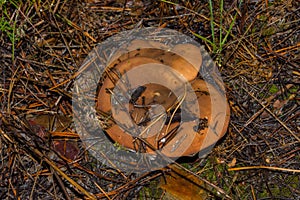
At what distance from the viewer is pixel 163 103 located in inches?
87.6

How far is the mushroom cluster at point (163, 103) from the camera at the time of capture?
2.15 m

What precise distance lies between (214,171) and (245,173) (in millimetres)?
153

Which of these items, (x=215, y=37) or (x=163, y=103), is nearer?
(x=163, y=103)

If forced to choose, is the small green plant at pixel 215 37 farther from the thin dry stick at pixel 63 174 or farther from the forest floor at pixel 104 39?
the thin dry stick at pixel 63 174

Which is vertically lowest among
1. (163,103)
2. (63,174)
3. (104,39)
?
(63,174)

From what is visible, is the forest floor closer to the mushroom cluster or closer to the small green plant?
the small green plant

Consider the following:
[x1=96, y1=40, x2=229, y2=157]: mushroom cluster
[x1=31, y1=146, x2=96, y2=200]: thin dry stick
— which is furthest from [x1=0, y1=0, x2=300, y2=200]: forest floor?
[x1=96, y1=40, x2=229, y2=157]: mushroom cluster

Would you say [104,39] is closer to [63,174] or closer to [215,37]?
[215,37]

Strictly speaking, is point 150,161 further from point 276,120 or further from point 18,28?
point 18,28

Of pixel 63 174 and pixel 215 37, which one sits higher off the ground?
pixel 215 37

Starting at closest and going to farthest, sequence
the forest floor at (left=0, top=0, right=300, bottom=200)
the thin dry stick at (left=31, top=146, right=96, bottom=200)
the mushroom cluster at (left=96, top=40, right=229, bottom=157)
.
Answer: the mushroom cluster at (left=96, top=40, right=229, bottom=157) < the thin dry stick at (left=31, top=146, right=96, bottom=200) < the forest floor at (left=0, top=0, right=300, bottom=200)

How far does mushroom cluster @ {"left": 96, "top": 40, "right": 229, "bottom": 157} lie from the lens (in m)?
2.15

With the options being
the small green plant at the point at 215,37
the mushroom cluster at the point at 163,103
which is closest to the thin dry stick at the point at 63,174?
the mushroom cluster at the point at 163,103

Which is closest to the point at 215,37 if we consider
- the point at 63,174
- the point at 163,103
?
the point at 163,103
